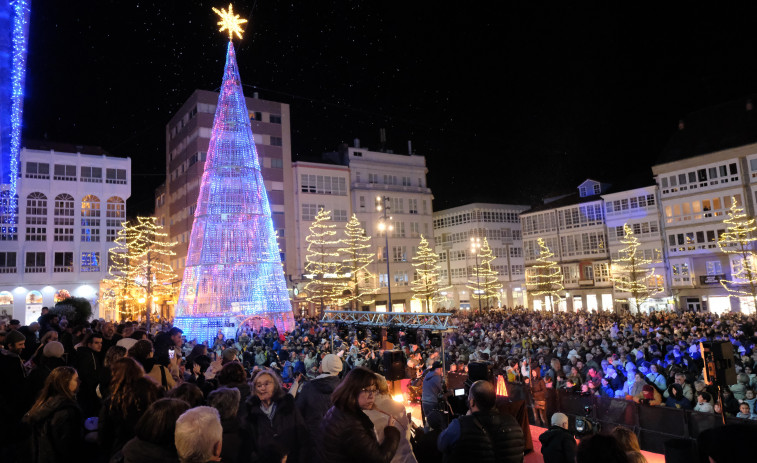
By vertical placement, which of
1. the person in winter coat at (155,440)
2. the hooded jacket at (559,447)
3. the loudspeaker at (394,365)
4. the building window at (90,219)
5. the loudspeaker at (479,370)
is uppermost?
the building window at (90,219)

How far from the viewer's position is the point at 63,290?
43344mm

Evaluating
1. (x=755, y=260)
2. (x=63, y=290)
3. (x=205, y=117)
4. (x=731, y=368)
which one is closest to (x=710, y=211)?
(x=755, y=260)

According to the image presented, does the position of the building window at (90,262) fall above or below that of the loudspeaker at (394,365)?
above

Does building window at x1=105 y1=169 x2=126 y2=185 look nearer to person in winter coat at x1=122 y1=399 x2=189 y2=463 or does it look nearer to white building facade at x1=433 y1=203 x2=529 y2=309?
white building facade at x1=433 y1=203 x2=529 y2=309

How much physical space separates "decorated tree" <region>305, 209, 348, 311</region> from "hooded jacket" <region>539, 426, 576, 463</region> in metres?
37.4

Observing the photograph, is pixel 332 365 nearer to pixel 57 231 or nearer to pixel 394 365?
pixel 394 365

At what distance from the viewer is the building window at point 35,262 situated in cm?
4272


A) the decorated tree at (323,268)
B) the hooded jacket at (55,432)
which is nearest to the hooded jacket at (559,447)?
the hooded jacket at (55,432)

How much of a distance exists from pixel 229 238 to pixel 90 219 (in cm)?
2888

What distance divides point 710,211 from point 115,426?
47009 millimetres

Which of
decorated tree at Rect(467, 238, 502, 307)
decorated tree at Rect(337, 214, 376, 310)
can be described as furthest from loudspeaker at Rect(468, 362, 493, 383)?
decorated tree at Rect(467, 238, 502, 307)

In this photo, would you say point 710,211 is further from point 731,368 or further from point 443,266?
point 731,368

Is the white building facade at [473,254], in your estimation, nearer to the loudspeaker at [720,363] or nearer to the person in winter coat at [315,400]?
the loudspeaker at [720,363]

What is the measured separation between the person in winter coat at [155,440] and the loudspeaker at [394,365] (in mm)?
5824
